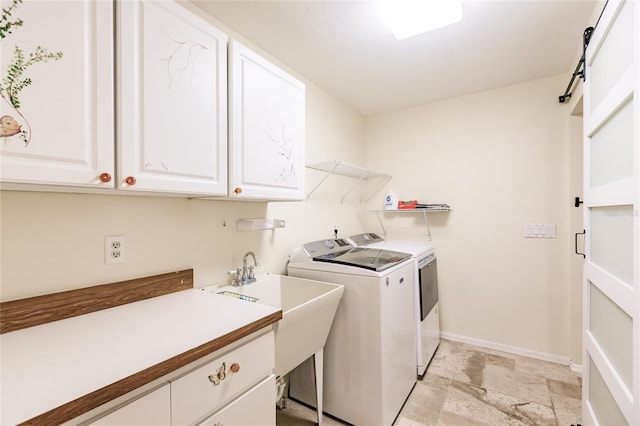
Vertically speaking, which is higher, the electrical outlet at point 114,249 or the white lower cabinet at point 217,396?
the electrical outlet at point 114,249

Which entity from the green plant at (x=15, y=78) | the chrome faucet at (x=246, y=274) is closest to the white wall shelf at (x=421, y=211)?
the chrome faucet at (x=246, y=274)

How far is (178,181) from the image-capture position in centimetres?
118

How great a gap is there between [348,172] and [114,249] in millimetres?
2030

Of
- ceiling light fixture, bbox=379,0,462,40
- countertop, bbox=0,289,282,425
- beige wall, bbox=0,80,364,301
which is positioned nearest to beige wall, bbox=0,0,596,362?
beige wall, bbox=0,80,364,301

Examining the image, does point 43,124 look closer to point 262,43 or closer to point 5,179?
point 5,179

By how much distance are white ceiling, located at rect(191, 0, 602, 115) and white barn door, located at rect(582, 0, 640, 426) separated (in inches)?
18.6

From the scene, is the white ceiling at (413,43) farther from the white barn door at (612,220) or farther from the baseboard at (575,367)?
the baseboard at (575,367)

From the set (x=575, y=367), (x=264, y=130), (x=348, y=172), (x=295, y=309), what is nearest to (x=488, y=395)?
(x=575, y=367)

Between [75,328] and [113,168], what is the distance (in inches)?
23.0

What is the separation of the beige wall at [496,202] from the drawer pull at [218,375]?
8.26 ft

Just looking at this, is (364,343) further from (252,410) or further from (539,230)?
(539,230)

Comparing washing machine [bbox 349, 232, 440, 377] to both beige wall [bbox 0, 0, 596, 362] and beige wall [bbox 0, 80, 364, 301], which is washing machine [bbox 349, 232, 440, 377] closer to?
beige wall [bbox 0, 0, 596, 362]

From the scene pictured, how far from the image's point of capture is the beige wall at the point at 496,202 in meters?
2.46

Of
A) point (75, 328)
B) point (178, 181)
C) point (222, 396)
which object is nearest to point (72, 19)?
point (178, 181)
